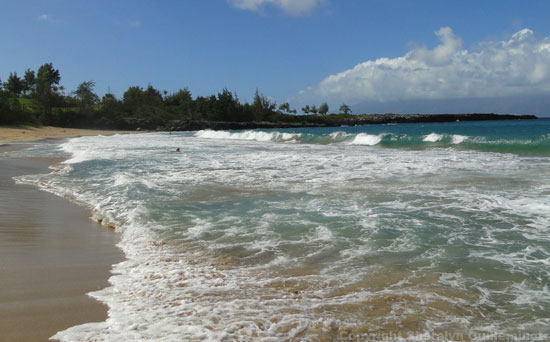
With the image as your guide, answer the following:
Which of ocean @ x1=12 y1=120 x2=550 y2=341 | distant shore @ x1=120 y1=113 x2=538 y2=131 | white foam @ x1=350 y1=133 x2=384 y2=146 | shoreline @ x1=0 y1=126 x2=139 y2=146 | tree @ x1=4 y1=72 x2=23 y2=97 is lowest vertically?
ocean @ x1=12 y1=120 x2=550 y2=341

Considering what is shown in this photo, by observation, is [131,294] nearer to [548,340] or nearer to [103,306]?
[103,306]

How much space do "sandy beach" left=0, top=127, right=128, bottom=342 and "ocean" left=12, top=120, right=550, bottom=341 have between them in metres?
0.21

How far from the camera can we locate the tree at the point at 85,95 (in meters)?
71.6

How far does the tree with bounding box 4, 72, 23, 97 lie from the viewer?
82.9 metres

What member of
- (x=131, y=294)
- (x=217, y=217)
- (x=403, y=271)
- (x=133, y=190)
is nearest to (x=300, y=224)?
(x=217, y=217)

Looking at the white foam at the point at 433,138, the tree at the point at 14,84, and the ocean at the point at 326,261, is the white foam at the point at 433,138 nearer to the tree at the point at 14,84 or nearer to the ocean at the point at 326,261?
the ocean at the point at 326,261

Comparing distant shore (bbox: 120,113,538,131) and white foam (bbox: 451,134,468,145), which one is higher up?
distant shore (bbox: 120,113,538,131)

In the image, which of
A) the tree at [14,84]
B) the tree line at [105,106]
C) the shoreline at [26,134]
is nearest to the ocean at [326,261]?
the shoreline at [26,134]

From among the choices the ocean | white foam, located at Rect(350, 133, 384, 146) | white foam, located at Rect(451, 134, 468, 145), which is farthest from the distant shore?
the ocean

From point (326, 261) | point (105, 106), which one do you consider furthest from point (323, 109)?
point (326, 261)

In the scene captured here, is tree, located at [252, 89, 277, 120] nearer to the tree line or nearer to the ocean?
the tree line

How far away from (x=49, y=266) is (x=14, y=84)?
9812 cm

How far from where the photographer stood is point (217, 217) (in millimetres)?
6352

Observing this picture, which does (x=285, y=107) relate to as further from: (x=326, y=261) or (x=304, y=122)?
(x=326, y=261)
